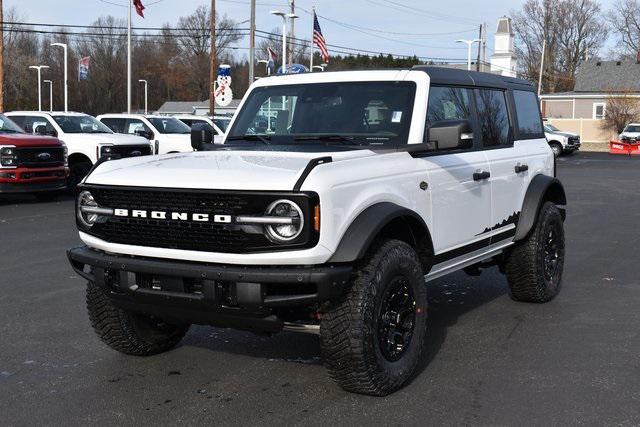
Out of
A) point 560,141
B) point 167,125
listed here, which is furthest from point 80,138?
point 560,141

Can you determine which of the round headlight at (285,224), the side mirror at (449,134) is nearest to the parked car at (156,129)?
the side mirror at (449,134)

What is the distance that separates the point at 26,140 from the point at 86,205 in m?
11.5

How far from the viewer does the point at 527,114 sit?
22.9ft

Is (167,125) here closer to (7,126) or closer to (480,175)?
(7,126)

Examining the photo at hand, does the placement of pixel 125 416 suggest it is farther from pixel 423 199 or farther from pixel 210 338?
pixel 423 199

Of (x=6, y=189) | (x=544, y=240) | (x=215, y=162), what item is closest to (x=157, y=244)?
(x=215, y=162)

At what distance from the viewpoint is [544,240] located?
665 centimetres

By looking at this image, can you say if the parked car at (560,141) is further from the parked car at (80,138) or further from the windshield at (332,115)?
the windshield at (332,115)

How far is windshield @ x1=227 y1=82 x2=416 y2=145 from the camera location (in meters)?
5.18

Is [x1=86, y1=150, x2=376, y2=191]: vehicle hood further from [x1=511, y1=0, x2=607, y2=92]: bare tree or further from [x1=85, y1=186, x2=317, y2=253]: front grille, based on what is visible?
[x1=511, y1=0, x2=607, y2=92]: bare tree

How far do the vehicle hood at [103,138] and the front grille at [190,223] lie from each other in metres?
13.2

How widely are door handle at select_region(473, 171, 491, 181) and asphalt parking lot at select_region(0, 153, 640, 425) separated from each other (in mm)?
1182

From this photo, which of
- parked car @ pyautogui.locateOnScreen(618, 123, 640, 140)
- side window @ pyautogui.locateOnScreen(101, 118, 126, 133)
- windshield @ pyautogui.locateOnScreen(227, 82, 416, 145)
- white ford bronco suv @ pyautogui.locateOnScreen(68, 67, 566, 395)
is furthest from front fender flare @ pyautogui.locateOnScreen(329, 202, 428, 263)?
parked car @ pyautogui.locateOnScreen(618, 123, 640, 140)

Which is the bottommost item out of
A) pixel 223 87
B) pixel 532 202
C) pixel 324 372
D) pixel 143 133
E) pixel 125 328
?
pixel 324 372
